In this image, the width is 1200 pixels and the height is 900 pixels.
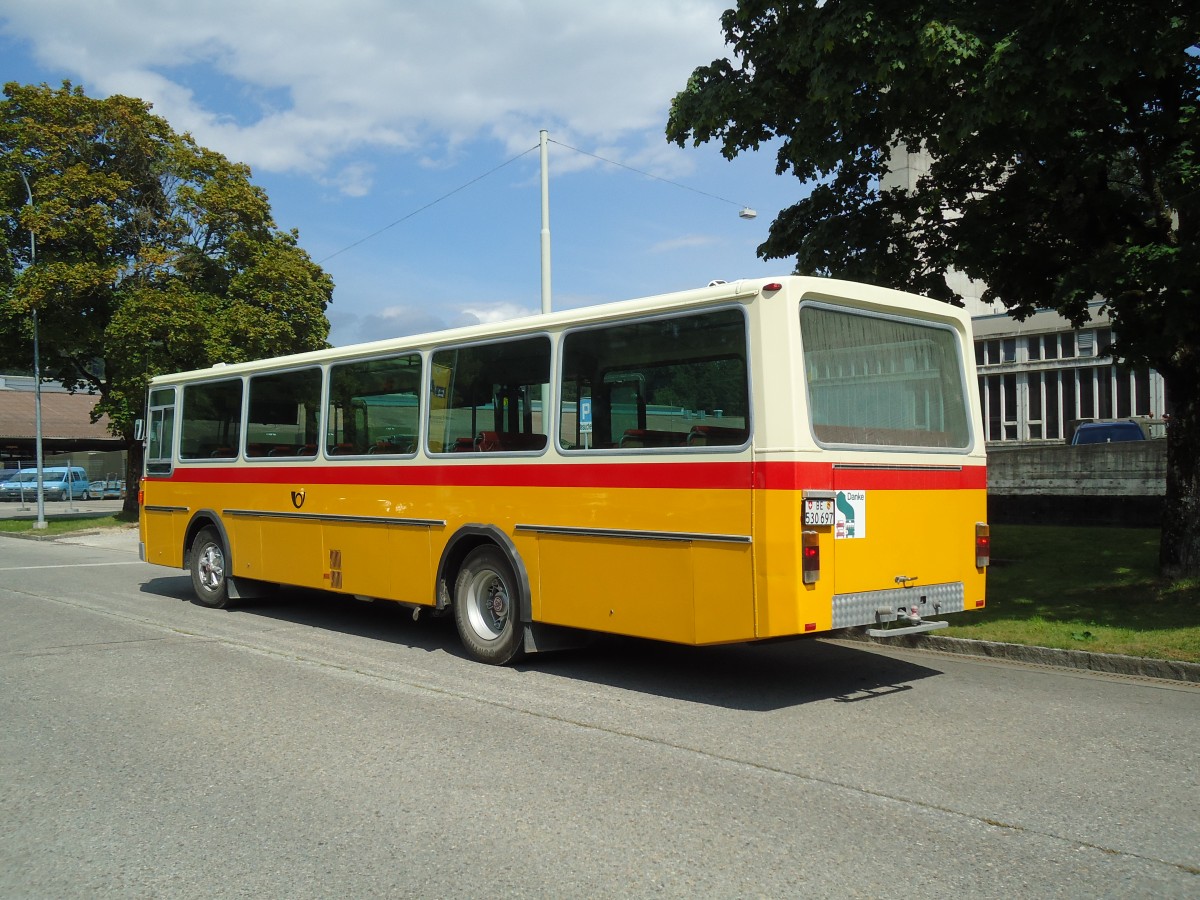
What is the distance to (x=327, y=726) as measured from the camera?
22.4 feet

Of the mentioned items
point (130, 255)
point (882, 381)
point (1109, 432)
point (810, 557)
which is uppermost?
point (130, 255)

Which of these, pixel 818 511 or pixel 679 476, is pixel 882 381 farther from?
pixel 679 476

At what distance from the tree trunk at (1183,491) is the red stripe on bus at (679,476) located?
156 inches

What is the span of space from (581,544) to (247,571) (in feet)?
18.4

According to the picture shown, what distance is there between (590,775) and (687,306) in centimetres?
338

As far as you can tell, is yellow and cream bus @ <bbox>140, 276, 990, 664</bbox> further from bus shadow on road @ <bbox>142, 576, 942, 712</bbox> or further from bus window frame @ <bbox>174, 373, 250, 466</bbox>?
bus window frame @ <bbox>174, 373, 250, 466</bbox>

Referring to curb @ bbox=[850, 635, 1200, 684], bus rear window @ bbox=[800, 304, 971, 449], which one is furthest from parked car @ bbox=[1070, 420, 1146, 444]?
bus rear window @ bbox=[800, 304, 971, 449]

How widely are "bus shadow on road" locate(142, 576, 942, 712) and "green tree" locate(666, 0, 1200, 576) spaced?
429 cm

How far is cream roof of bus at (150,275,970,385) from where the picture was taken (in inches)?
288

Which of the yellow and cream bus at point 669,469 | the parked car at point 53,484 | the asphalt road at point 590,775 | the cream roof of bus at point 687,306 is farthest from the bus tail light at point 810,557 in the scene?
the parked car at point 53,484

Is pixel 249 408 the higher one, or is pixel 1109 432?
pixel 1109 432

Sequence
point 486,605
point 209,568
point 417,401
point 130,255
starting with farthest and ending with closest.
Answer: point 130,255, point 209,568, point 417,401, point 486,605

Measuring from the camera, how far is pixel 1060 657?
890 centimetres

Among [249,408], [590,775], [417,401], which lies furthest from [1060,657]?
[249,408]
